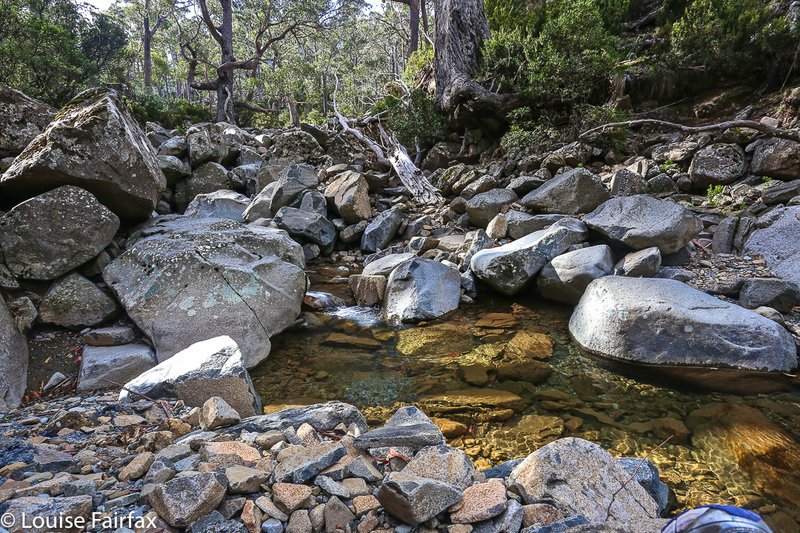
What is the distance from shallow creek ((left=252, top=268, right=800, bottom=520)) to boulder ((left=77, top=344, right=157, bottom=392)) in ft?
3.20

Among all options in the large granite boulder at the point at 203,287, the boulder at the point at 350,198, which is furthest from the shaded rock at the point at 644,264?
the boulder at the point at 350,198

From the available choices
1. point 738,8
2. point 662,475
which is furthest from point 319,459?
point 738,8

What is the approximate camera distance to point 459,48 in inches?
396

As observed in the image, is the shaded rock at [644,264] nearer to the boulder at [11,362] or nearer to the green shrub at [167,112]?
the boulder at [11,362]

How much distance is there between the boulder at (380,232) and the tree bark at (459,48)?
12.9ft

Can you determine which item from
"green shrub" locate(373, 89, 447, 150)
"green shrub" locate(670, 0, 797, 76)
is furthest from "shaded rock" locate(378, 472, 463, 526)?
"green shrub" locate(373, 89, 447, 150)

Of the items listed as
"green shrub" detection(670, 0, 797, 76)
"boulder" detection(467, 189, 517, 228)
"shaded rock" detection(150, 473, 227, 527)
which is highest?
"green shrub" detection(670, 0, 797, 76)

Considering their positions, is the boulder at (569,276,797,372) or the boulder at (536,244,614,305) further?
the boulder at (536,244,614,305)

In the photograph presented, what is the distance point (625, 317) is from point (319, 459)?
10.2 ft

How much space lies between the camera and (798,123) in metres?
5.67

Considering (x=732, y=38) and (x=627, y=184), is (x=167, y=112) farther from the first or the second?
(x=732, y=38)

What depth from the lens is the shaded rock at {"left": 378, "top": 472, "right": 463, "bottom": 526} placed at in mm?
1409

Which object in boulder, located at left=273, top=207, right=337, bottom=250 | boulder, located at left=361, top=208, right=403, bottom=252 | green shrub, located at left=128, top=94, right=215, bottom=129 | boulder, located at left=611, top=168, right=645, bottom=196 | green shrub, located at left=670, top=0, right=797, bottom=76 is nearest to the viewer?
boulder, located at left=611, top=168, right=645, bottom=196

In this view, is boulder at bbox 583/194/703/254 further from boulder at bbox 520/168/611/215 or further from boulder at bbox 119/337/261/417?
boulder at bbox 119/337/261/417
